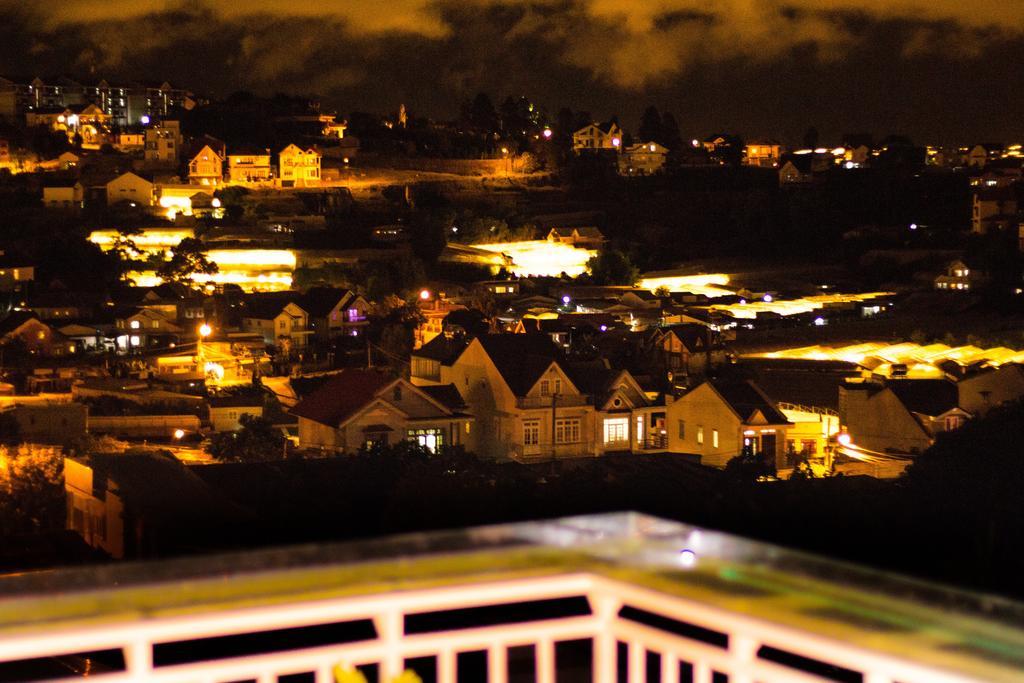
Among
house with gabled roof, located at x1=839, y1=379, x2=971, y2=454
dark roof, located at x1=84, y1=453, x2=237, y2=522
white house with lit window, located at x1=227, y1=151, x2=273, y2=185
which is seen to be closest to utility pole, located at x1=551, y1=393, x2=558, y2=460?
house with gabled roof, located at x1=839, y1=379, x2=971, y2=454

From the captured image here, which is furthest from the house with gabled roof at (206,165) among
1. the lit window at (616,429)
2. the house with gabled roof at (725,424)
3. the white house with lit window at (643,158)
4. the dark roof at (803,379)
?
the house with gabled roof at (725,424)

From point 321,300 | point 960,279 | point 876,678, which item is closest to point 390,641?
point 876,678

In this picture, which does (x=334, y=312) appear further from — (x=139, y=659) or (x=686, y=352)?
(x=139, y=659)

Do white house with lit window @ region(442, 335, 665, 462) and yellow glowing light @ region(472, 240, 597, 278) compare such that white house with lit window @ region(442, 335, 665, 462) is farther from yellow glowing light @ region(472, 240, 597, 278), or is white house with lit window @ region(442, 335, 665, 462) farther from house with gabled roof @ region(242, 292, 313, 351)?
yellow glowing light @ region(472, 240, 597, 278)

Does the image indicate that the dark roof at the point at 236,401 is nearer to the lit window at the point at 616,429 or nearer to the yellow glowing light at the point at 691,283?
the lit window at the point at 616,429

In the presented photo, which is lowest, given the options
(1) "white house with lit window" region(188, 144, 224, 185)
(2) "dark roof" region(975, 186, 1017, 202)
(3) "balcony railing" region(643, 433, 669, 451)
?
(3) "balcony railing" region(643, 433, 669, 451)

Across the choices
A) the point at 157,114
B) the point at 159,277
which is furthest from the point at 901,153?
the point at 159,277

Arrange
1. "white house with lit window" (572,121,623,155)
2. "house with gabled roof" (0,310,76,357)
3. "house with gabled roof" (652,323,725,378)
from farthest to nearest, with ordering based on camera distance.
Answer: "white house with lit window" (572,121,623,155) → "house with gabled roof" (0,310,76,357) → "house with gabled roof" (652,323,725,378)
